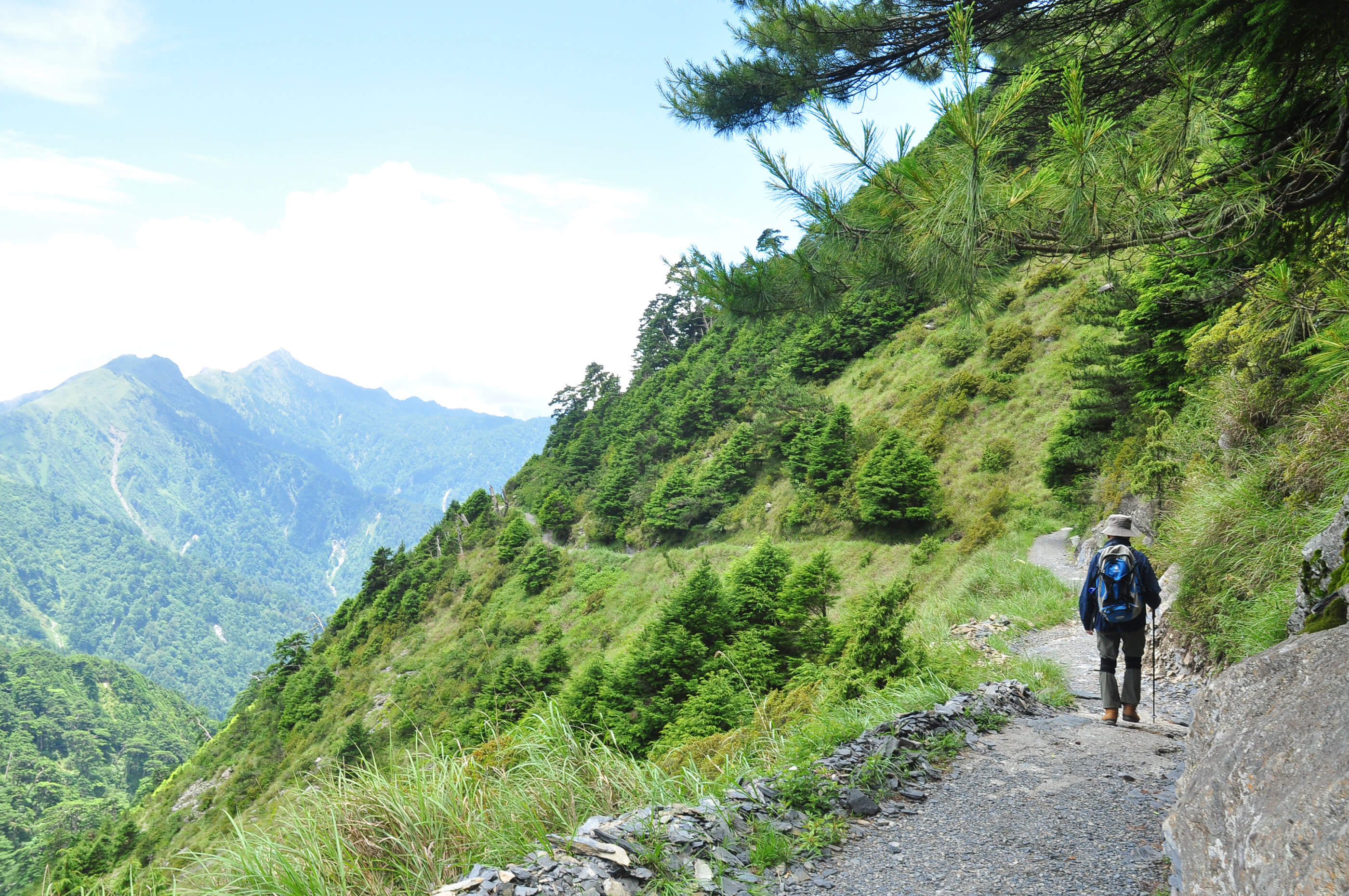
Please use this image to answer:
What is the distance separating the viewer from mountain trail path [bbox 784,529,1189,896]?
287 cm

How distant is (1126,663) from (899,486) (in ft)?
56.9

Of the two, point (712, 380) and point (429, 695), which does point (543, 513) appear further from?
point (429, 695)

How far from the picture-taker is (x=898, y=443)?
22859 mm

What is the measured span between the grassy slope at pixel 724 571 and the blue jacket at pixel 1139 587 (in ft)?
10.5

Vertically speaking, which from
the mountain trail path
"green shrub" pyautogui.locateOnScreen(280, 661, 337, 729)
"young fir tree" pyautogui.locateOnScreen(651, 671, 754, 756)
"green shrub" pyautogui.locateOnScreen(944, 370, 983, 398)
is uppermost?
"green shrub" pyautogui.locateOnScreen(944, 370, 983, 398)

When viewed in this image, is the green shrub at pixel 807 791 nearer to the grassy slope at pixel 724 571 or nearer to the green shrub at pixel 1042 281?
the grassy slope at pixel 724 571

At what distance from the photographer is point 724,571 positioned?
2503 centimetres

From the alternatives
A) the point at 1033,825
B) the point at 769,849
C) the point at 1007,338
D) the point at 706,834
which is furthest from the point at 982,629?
the point at 1007,338

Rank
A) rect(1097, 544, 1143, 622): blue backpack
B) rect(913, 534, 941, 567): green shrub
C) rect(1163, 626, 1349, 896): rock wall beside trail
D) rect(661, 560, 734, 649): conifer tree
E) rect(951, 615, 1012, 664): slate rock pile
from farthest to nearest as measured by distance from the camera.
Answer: rect(913, 534, 941, 567): green shrub → rect(661, 560, 734, 649): conifer tree → rect(951, 615, 1012, 664): slate rock pile → rect(1097, 544, 1143, 622): blue backpack → rect(1163, 626, 1349, 896): rock wall beside trail

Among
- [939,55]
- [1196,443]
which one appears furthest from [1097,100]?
[1196,443]

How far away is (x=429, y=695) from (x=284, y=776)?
8.35 metres

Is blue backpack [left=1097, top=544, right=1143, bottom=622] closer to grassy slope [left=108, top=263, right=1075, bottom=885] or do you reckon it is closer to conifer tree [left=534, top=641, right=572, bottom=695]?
grassy slope [left=108, top=263, right=1075, bottom=885]

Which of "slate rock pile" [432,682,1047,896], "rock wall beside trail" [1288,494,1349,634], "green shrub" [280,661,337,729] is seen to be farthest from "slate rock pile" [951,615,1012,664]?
"green shrub" [280,661,337,729]

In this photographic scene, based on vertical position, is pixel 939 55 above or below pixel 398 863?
above
